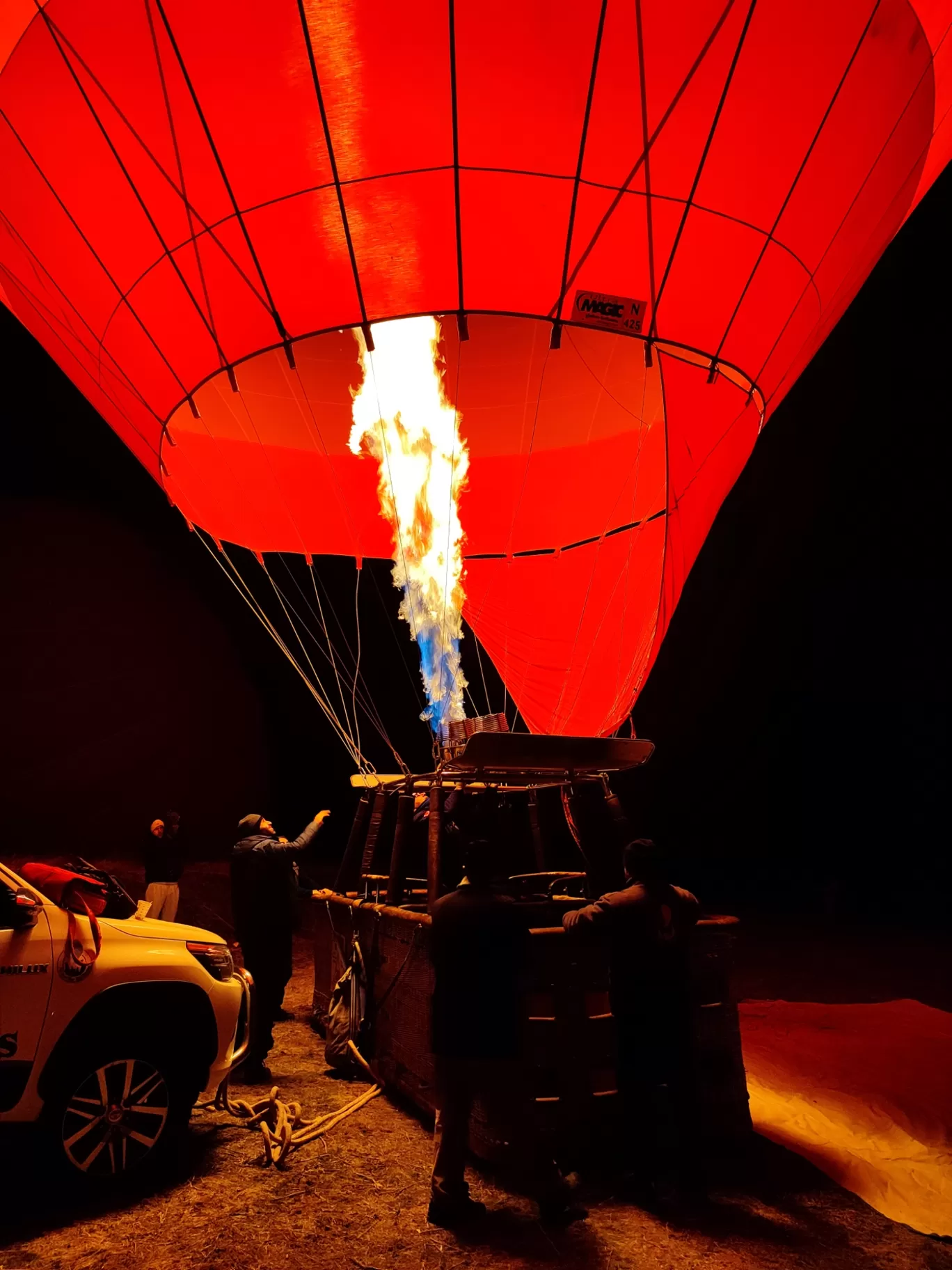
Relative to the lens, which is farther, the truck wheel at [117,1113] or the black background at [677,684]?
the black background at [677,684]

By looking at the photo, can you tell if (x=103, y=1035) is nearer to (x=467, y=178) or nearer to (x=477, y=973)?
(x=477, y=973)

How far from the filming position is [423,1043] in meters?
4.37

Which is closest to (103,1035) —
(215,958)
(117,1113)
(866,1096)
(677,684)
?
(117,1113)

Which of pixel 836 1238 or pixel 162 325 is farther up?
pixel 162 325

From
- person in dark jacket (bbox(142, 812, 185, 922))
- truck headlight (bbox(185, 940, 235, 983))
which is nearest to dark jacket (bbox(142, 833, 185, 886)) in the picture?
person in dark jacket (bbox(142, 812, 185, 922))

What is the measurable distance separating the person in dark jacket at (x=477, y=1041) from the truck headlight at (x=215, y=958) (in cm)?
129

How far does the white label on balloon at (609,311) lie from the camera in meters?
5.86

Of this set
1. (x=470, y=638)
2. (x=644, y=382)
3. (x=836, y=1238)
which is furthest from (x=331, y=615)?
(x=836, y=1238)

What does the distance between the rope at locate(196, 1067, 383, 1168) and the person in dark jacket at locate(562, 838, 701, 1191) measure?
68.6 inches

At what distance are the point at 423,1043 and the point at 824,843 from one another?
15.2 metres

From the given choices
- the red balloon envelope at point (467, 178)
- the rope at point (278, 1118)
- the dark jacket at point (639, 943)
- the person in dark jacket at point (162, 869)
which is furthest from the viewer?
the person in dark jacket at point (162, 869)

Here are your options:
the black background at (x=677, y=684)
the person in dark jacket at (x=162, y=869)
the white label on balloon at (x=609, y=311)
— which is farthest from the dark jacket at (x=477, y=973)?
the black background at (x=677, y=684)

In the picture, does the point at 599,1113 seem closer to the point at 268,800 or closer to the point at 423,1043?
the point at 423,1043

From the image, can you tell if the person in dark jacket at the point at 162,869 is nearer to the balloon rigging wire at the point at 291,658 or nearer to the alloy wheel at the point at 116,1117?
the balloon rigging wire at the point at 291,658
